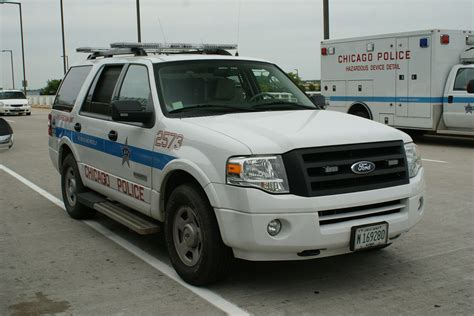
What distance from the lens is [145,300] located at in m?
4.38

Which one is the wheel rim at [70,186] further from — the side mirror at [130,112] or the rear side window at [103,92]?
the side mirror at [130,112]

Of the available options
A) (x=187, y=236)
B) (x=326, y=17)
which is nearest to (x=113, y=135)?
(x=187, y=236)

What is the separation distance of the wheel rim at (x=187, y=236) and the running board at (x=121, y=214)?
1.53 feet

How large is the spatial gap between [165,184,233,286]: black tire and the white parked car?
31.6m

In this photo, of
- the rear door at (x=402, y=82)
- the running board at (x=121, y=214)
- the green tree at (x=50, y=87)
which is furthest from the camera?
the green tree at (x=50, y=87)

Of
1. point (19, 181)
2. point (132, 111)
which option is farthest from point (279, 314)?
point (19, 181)

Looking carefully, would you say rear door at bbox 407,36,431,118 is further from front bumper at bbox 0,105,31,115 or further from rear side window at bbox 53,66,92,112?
front bumper at bbox 0,105,31,115

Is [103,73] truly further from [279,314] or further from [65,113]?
[279,314]

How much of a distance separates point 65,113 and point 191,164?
3289mm

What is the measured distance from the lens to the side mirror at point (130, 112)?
510 centimetres

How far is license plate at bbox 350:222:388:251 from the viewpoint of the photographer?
4223 mm

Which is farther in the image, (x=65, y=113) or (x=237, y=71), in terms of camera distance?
(x=65, y=113)

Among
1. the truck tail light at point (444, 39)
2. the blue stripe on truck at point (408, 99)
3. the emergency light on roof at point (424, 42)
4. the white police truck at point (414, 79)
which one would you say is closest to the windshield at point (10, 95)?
the blue stripe on truck at point (408, 99)

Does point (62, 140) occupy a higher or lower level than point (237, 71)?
lower
